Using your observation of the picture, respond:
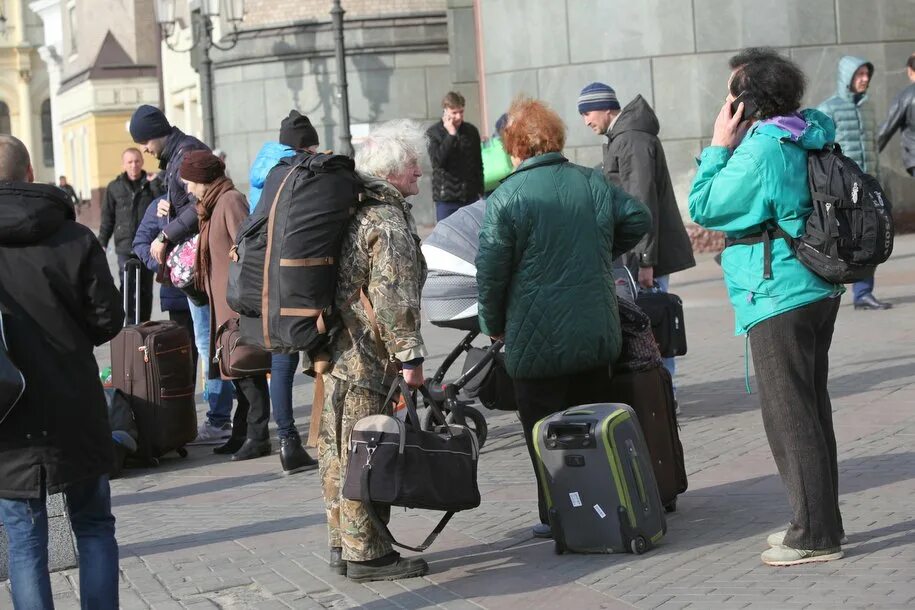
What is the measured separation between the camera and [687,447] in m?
8.12

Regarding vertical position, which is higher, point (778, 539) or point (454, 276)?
point (454, 276)

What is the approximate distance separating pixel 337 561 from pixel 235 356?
2339 mm

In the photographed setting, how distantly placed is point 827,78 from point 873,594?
1385 centimetres

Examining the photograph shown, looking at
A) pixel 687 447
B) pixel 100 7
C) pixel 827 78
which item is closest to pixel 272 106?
pixel 827 78

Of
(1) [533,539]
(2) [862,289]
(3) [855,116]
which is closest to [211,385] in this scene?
(1) [533,539]

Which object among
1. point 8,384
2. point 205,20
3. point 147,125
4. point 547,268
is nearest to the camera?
point 8,384

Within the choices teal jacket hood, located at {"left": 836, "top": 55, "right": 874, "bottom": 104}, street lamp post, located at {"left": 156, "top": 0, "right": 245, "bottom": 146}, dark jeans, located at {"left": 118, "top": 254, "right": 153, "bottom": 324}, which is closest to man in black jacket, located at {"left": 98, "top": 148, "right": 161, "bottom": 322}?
dark jeans, located at {"left": 118, "top": 254, "right": 153, "bottom": 324}

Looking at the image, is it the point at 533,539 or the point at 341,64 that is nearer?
the point at 533,539

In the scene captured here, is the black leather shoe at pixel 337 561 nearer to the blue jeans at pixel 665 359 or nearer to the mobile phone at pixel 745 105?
the mobile phone at pixel 745 105

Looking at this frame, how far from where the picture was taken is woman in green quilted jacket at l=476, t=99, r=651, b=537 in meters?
6.21

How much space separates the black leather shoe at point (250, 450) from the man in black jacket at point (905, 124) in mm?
6004

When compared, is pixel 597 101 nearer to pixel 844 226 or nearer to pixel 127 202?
pixel 844 226

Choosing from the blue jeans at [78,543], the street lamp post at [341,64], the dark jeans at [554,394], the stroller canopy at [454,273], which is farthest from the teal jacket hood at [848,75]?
the street lamp post at [341,64]

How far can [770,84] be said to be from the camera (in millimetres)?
5523
